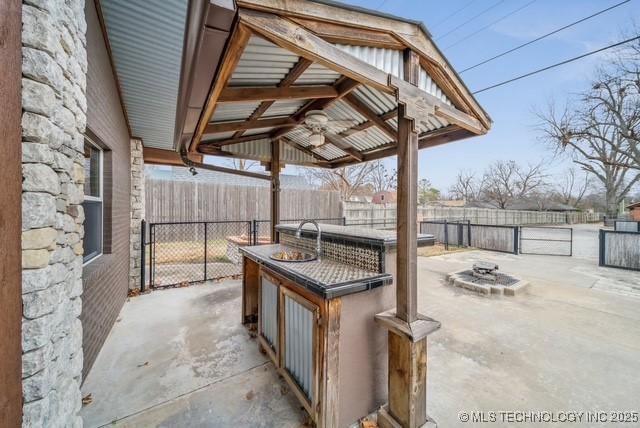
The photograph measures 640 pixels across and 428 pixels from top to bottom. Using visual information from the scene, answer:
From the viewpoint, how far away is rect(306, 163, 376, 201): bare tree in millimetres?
17906

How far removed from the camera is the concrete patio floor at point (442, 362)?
2.01m

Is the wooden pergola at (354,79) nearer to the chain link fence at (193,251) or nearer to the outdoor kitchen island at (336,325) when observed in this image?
the outdoor kitchen island at (336,325)

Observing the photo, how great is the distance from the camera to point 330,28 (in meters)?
1.40

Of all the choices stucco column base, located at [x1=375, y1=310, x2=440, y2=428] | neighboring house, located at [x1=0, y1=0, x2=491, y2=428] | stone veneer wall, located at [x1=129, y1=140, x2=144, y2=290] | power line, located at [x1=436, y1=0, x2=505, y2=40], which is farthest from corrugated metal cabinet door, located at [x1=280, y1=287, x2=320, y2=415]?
power line, located at [x1=436, y1=0, x2=505, y2=40]

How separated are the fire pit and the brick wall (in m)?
5.59

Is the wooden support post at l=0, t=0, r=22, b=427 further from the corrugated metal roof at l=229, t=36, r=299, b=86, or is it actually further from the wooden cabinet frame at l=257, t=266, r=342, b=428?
the wooden cabinet frame at l=257, t=266, r=342, b=428

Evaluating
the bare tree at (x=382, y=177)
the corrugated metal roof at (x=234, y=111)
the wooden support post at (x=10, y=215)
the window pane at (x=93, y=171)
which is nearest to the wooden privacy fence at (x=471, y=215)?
the bare tree at (x=382, y=177)

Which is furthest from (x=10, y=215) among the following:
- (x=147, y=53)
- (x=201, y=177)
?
(x=201, y=177)

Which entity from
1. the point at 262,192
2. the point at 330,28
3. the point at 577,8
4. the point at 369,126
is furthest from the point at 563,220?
the point at 330,28

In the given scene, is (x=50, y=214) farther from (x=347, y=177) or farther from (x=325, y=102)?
(x=347, y=177)

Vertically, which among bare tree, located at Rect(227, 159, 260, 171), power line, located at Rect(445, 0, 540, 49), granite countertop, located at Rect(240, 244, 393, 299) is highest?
power line, located at Rect(445, 0, 540, 49)

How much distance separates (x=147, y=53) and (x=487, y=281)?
6461 mm

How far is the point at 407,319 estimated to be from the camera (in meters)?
1.74

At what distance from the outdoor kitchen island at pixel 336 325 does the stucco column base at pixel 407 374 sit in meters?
0.18
